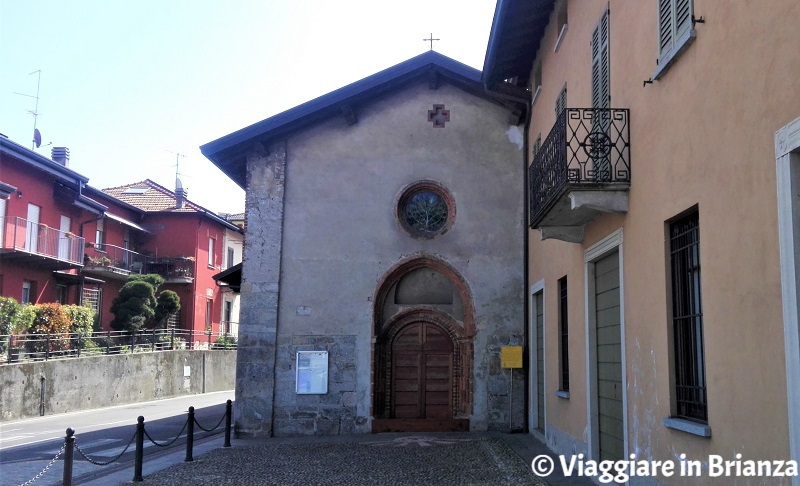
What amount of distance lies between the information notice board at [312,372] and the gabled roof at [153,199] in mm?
24131

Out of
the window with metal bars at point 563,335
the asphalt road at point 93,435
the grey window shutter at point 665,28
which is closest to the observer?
the grey window shutter at point 665,28

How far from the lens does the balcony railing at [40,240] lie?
1000 inches

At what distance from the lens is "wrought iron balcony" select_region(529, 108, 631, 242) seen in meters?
8.48

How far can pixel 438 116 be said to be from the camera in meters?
16.3

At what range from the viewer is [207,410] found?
23.8 meters

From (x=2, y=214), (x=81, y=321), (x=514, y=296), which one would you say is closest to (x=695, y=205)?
(x=514, y=296)

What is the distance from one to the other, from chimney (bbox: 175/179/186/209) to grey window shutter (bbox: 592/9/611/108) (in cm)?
3187

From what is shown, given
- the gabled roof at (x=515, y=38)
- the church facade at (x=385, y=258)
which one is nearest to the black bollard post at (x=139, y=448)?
the church facade at (x=385, y=258)

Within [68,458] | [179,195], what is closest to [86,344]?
[179,195]

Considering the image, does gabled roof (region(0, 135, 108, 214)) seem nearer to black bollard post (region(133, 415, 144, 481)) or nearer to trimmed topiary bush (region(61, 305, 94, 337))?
trimmed topiary bush (region(61, 305, 94, 337))

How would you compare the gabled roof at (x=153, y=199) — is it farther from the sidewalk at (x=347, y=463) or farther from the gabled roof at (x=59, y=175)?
the sidewalk at (x=347, y=463)

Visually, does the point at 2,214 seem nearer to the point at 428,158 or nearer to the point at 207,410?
the point at 207,410

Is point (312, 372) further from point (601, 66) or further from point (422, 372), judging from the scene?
point (601, 66)

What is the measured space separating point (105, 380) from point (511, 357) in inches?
598
